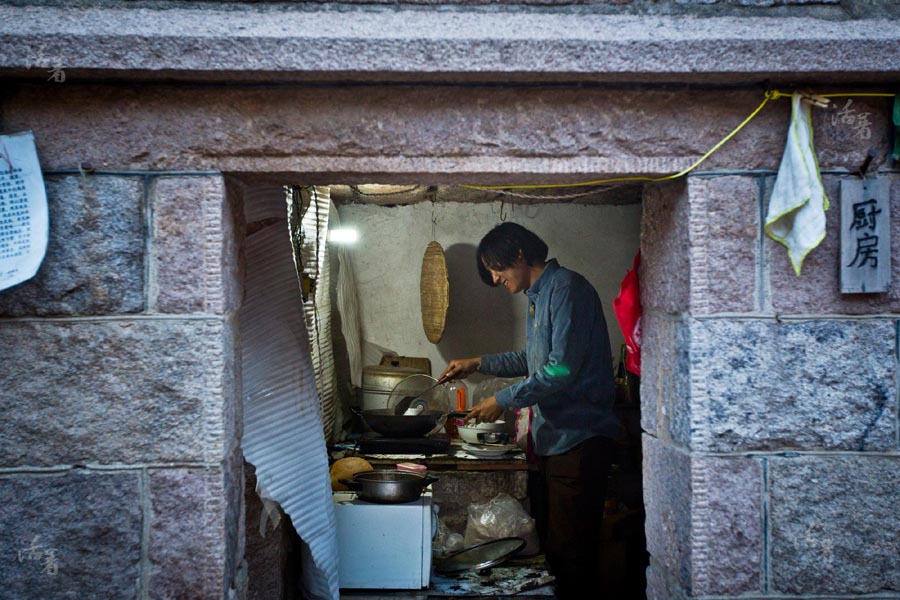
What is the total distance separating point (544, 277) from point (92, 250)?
2.85 m

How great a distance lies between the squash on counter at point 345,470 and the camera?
14.0 feet

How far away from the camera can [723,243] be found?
241 centimetres

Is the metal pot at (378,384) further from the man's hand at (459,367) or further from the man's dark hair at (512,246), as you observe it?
the man's dark hair at (512,246)

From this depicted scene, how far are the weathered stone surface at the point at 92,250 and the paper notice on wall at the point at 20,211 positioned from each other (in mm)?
57

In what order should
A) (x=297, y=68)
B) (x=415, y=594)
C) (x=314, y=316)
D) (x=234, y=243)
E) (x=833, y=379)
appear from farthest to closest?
(x=314, y=316) → (x=415, y=594) → (x=234, y=243) → (x=833, y=379) → (x=297, y=68)

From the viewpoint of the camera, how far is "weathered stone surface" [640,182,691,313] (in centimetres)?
248

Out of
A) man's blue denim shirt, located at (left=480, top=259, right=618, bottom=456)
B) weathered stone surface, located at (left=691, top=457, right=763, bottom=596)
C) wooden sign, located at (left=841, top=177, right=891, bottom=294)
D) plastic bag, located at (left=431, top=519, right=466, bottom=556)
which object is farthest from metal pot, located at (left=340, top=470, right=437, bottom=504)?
wooden sign, located at (left=841, top=177, right=891, bottom=294)

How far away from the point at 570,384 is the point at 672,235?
74.0 inches

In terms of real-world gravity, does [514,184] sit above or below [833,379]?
above

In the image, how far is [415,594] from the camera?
3.53 metres

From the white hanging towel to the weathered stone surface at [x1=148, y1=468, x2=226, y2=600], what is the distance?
203 cm

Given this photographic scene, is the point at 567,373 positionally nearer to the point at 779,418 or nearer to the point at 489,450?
the point at 489,450

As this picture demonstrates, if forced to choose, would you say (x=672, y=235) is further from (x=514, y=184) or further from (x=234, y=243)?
(x=234, y=243)

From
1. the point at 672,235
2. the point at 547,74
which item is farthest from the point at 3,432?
the point at 672,235
